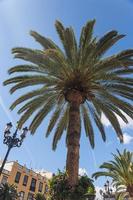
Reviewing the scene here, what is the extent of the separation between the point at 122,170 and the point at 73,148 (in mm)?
18172

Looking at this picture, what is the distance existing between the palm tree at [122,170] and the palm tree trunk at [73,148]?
17.1 meters

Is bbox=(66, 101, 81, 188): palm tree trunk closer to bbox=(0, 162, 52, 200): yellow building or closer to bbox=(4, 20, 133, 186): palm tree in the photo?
bbox=(4, 20, 133, 186): palm tree

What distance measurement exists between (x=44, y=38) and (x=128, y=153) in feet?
65.4

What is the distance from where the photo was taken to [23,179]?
2051 inches

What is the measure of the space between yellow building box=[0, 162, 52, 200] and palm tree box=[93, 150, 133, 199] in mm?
17788

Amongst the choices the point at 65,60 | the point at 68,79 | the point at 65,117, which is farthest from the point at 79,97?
the point at 65,117

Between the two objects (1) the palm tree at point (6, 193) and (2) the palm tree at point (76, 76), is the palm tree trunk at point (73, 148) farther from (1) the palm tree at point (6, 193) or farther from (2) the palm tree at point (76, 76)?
(1) the palm tree at point (6, 193)

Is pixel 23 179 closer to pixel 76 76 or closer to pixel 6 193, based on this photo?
pixel 6 193

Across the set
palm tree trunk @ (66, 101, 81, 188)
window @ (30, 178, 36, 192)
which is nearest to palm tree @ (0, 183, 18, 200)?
palm tree trunk @ (66, 101, 81, 188)

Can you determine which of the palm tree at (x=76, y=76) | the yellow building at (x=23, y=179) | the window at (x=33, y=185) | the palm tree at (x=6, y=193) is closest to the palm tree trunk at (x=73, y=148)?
the palm tree at (x=76, y=76)

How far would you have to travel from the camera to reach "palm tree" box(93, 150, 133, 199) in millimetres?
28875

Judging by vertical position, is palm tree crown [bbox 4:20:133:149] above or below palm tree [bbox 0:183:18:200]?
above

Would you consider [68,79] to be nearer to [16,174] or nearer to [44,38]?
[44,38]

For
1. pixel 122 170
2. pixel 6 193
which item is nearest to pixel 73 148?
pixel 6 193
